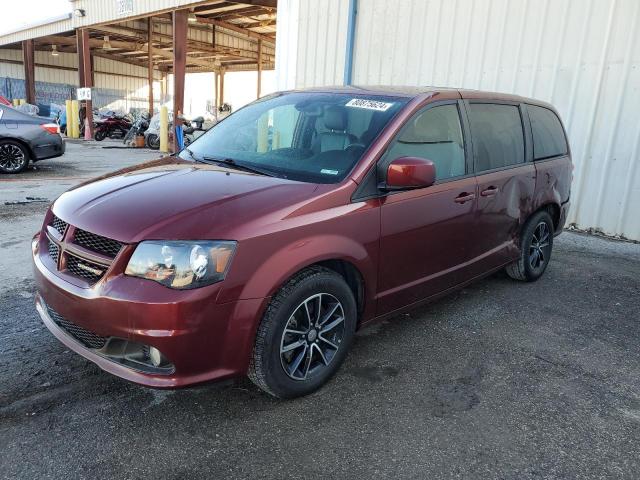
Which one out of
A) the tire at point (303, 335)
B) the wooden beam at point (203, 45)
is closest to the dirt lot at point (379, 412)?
the tire at point (303, 335)

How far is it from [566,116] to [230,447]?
647cm

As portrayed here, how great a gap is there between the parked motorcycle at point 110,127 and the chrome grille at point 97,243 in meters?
21.5

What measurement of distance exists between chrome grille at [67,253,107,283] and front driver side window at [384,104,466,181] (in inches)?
64.3

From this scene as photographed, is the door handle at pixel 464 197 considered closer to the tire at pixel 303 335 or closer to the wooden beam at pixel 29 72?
the tire at pixel 303 335

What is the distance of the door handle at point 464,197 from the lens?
134 inches

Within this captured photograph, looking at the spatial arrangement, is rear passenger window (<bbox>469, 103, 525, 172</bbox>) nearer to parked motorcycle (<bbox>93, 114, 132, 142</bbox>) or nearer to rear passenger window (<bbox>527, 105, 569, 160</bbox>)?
rear passenger window (<bbox>527, 105, 569, 160</bbox>)

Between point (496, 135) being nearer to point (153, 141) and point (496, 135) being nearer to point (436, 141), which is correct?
point (436, 141)

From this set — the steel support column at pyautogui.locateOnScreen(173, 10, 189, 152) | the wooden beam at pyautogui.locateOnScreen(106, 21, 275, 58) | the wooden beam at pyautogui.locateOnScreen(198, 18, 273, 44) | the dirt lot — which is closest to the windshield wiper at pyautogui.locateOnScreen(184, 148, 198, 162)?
the dirt lot

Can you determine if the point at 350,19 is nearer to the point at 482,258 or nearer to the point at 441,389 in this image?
the point at 482,258

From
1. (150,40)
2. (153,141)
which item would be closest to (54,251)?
(153,141)

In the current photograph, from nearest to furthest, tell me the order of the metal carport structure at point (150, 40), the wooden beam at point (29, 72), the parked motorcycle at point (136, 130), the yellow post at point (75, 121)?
the metal carport structure at point (150, 40) → the parked motorcycle at point (136, 130) → the yellow post at point (75, 121) → the wooden beam at point (29, 72)

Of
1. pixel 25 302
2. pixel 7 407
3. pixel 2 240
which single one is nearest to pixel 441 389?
pixel 7 407

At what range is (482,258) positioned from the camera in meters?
3.86

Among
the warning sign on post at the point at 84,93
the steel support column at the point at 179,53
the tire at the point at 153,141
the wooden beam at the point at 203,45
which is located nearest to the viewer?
the steel support column at the point at 179,53
